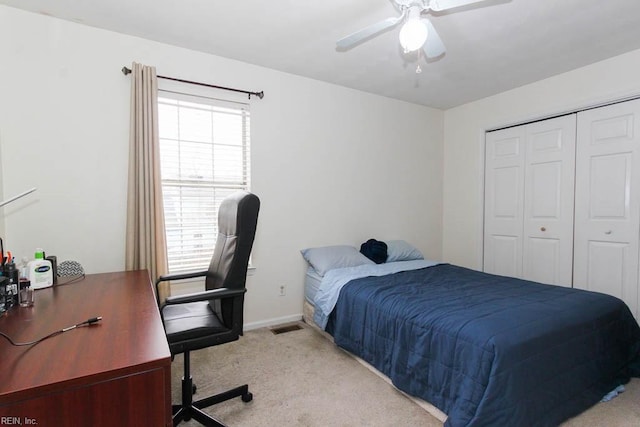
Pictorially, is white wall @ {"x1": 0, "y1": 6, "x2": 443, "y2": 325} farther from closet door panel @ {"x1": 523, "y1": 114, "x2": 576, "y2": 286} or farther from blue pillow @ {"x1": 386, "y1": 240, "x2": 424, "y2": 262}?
closet door panel @ {"x1": 523, "y1": 114, "x2": 576, "y2": 286}

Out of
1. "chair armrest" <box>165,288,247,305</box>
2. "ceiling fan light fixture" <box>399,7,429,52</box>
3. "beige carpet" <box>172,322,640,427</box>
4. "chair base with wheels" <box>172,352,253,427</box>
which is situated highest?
"ceiling fan light fixture" <box>399,7,429,52</box>

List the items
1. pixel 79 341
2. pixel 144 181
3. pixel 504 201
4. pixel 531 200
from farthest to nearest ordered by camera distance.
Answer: pixel 504 201 < pixel 531 200 < pixel 144 181 < pixel 79 341

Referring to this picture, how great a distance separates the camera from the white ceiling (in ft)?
7.17

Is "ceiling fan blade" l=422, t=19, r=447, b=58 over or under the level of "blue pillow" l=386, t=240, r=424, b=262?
over

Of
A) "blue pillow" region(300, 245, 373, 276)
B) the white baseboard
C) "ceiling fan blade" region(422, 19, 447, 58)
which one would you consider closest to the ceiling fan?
"ceiling fan blade" region(422, 19, 447, 58)

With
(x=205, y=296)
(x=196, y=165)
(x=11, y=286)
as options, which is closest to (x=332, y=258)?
(x=196, y=165)

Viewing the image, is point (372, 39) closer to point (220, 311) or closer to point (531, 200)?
point (220, 311)

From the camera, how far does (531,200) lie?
141 inches

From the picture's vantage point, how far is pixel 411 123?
13.8 ft

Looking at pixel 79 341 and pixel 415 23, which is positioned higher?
pixel 415 23

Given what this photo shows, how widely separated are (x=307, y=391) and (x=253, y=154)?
2111 millimetres

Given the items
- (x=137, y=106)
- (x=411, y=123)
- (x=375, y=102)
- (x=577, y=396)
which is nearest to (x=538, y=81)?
(x=411, y=123)

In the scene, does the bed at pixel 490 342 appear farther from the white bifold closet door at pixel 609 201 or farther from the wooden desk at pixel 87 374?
the wooden desk at pixel 87 374

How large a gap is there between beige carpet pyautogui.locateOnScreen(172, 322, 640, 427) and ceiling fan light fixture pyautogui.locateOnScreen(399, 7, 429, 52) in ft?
6.97
